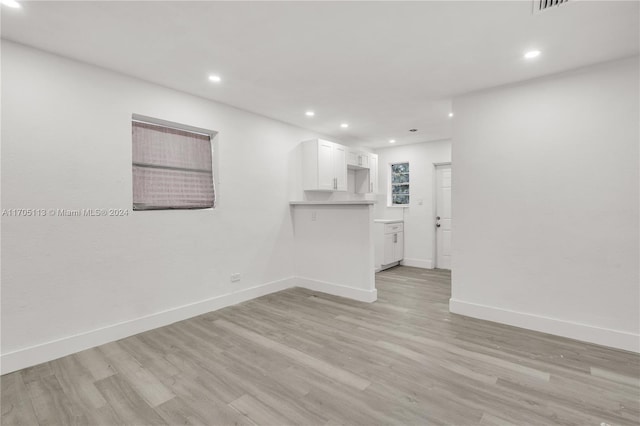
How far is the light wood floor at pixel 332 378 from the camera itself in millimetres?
1894

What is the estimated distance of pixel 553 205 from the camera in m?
3.05

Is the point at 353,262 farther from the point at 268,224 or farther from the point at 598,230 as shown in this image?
the point at 598,230

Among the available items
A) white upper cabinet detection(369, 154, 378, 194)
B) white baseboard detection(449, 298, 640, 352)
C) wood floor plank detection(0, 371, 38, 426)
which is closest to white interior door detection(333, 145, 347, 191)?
white upper cabinet detection(369, 154, 378, 194)

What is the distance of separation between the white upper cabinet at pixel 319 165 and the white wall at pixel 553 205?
6.72 ft

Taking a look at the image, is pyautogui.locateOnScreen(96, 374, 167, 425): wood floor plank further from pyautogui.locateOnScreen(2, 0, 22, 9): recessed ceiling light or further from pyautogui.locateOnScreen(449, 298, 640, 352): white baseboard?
pyautogui.locateOnScreen(449, 298, 640, 352): white baseboard

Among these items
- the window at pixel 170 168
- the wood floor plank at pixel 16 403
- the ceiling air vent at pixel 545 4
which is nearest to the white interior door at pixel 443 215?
the ceiling air vent at pixel 545 4

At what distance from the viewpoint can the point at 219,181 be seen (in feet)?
12.7

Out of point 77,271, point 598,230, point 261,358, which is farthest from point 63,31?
point 598,230

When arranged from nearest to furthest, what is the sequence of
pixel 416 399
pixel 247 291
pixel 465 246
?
pixel 416 399 < pixel 465 246 < pixel 247 291

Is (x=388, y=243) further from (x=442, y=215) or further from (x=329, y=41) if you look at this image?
(x=329, y=41)

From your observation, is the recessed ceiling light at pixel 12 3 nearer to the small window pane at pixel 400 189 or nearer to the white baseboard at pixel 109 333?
the white baseboard at pixel 109 333

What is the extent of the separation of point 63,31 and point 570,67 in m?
4.28

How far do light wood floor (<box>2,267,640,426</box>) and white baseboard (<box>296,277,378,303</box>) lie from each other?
0.72 m

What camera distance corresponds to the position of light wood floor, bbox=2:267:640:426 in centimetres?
189
